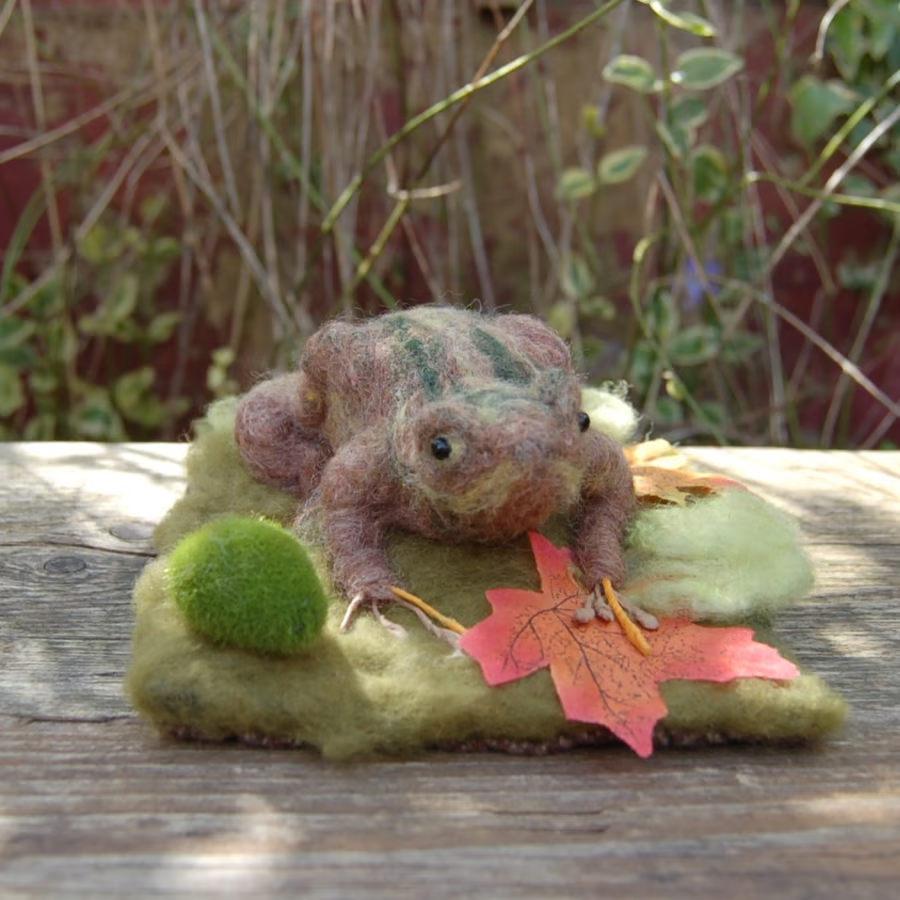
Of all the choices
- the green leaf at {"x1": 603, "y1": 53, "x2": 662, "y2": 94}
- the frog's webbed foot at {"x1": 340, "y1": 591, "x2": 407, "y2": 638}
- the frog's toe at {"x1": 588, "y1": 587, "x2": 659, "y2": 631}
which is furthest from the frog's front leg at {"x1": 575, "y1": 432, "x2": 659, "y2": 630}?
the green leaf at {"x1": 603, "y1": 53, "x2": 662, "y2": 94}

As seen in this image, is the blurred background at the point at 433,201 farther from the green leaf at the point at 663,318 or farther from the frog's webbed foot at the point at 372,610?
the frog's webbed foot at the point at 372,610

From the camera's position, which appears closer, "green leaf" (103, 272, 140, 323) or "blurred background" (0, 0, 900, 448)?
"blurred background" (0, 0, 900, 448)

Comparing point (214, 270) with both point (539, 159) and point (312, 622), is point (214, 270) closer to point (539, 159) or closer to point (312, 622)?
point (539, 159)

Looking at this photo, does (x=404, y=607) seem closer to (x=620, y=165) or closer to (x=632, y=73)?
(x=632, y=73)

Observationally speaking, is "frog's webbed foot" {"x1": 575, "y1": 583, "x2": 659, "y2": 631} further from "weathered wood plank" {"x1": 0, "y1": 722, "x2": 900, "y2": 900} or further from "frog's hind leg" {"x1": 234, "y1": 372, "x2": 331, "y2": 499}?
"frog's hind leg" {"x1": 234, "y1": 372, "x2": 331, "y2": 499}

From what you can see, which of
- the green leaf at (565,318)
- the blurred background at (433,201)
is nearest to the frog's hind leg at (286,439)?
the blurred background at (433,201)
